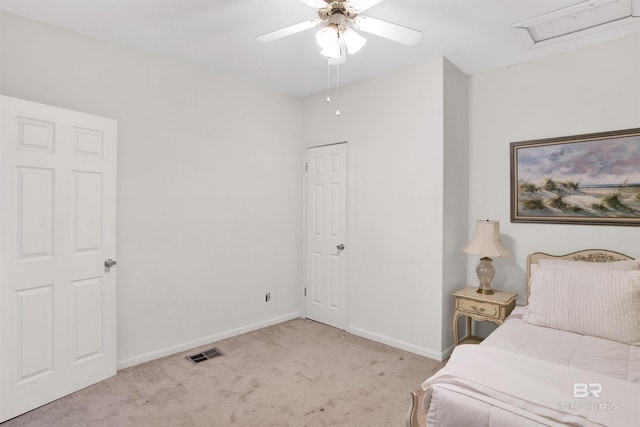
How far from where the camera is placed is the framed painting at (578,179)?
2.70m

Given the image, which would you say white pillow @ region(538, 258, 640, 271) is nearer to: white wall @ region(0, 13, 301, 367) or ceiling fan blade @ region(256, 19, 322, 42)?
ceiling fan blade @ region(256, 19, 322, 42)

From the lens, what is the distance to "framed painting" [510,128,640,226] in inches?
106

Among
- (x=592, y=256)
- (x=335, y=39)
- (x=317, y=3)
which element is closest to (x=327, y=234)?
(x=335, y=39)

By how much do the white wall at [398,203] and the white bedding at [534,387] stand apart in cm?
121

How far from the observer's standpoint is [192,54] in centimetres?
309

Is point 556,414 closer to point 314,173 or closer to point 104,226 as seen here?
point 104,226

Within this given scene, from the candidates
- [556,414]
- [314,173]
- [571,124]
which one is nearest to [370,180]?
[314,173]

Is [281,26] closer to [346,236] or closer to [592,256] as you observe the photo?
[346,236]

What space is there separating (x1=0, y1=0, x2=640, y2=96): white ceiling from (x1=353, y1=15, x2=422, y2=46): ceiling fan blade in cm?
34

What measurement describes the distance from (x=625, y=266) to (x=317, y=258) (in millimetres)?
2795

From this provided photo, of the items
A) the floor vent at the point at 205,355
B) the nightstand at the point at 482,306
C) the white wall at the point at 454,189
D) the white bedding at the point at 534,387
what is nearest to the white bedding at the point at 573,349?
the white bedding at the point at 534,387

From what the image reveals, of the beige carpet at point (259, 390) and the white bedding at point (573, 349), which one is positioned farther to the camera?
the beige carpet at point (259, 390)

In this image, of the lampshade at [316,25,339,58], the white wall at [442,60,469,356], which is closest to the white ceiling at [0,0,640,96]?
the white wall at [442,60,469,356]

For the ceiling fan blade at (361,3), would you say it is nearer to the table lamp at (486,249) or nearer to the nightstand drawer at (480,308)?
the table lamp at (486,249)
